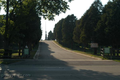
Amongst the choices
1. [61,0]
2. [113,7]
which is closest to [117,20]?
[113,7]

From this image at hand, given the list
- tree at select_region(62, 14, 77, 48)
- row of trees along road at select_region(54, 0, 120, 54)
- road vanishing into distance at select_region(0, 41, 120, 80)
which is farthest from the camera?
tree at select_region(62, 14, 77, 48)

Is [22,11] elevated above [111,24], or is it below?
above

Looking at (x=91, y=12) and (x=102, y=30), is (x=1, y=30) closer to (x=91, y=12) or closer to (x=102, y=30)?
(x=102, y=30)

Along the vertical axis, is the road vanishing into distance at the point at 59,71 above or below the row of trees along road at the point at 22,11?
below

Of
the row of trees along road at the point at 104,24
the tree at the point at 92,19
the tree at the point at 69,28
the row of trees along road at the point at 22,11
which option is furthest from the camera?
the tree at the point at 69,28

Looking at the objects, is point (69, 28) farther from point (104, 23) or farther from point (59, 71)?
point (59, 71)

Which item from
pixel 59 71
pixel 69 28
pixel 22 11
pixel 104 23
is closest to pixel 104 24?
pixel 104 23

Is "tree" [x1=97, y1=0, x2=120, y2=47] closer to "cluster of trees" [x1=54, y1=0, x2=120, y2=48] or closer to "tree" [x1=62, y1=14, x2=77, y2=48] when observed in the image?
"cluster of trees" [x1=54, y1=0, x2=120, y2=48]

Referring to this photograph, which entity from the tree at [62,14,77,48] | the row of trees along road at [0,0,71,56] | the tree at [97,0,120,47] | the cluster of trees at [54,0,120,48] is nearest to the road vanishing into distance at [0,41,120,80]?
the row of trees along road at [0,0,71,56]

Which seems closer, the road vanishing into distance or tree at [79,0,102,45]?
the road vanishing into distance

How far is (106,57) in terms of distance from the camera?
19.2 m

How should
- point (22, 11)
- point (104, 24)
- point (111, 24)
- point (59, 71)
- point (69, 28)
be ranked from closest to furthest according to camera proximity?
point (59, 71) → point (22, 11) → point (111, 24) → point (104, 24) → point (69, 28)

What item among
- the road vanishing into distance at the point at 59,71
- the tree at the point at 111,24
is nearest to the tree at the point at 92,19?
the tree at the point at 111,24

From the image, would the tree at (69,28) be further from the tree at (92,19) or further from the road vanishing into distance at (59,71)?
the road vanishing into distance at (59,71)
